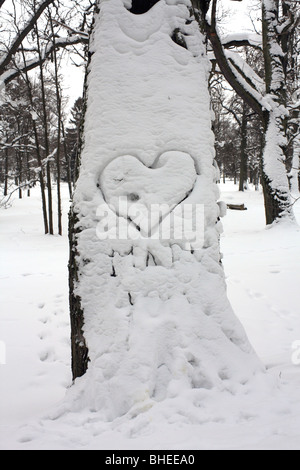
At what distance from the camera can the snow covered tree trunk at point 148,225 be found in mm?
1524

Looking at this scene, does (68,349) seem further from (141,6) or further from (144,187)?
(141,6)

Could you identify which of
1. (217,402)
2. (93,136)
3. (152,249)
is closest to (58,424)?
(217,402)

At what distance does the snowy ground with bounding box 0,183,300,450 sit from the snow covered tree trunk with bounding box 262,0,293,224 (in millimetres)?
808

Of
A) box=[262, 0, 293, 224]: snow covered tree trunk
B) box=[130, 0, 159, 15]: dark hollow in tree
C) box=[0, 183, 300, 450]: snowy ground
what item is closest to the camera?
box=[0, 183, 300, 450]: snowy ground

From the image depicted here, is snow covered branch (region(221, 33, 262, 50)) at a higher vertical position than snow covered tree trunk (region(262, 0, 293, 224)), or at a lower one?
higher

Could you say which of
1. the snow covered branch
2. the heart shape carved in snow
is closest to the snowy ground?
the heart shape carved in snow

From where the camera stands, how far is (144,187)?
1.80 metres

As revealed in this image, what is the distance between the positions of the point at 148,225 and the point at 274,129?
716 centimetres

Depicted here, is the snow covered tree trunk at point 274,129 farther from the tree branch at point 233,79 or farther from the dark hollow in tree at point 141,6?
the dark hollow in tree at point 141,6

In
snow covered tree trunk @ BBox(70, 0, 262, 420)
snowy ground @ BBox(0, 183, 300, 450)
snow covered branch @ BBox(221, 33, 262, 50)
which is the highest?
snow covered branch @ BBox(221, 33, 262, 50)

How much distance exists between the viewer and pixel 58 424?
1.37 meters

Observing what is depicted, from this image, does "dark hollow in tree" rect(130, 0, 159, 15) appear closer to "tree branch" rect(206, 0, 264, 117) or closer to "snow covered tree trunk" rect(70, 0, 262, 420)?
"snow covered tree trunk" rect(70, 0, 262, 420)

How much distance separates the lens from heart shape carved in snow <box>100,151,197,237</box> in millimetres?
1771

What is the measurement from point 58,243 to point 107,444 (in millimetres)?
8709
